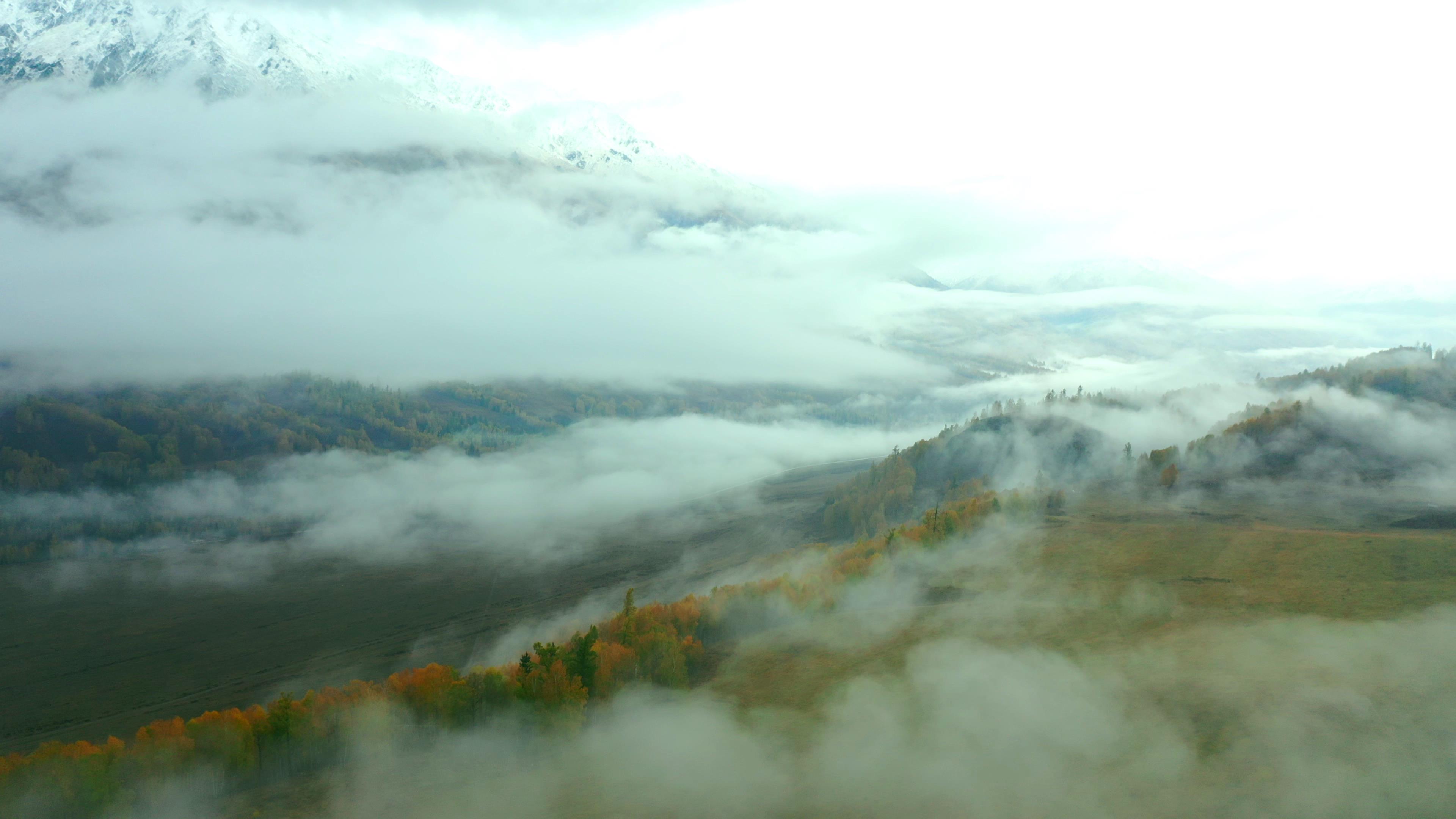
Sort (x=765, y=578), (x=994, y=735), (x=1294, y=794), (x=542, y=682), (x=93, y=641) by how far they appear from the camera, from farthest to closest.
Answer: (x=93, y=641)
(x=765, y=578)
(x=542, y=682)
(x=994, y=735)
(x=1294, y=794)

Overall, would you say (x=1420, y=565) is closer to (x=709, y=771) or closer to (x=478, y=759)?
(x=709, y=771)

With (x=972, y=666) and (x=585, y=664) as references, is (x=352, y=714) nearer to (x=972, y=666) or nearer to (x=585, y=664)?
(x=585, y=664)

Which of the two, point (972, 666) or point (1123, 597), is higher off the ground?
point (1123, 597)

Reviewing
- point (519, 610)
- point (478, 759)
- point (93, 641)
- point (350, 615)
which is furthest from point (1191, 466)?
point (93, 641)

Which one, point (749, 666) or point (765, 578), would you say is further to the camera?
point (765, 578)

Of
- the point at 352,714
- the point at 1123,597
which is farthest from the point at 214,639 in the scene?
the point at 1123,597

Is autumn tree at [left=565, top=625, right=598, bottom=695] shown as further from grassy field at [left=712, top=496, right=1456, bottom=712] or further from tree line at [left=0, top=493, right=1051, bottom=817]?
grassy field at [left=712, top=496, right=1456, bottom=712]

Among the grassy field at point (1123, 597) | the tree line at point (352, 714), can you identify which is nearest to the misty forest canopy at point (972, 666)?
the tree line at point (352, 714)

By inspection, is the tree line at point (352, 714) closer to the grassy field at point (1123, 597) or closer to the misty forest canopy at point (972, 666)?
the misty forest canopy at point (972, 666)
